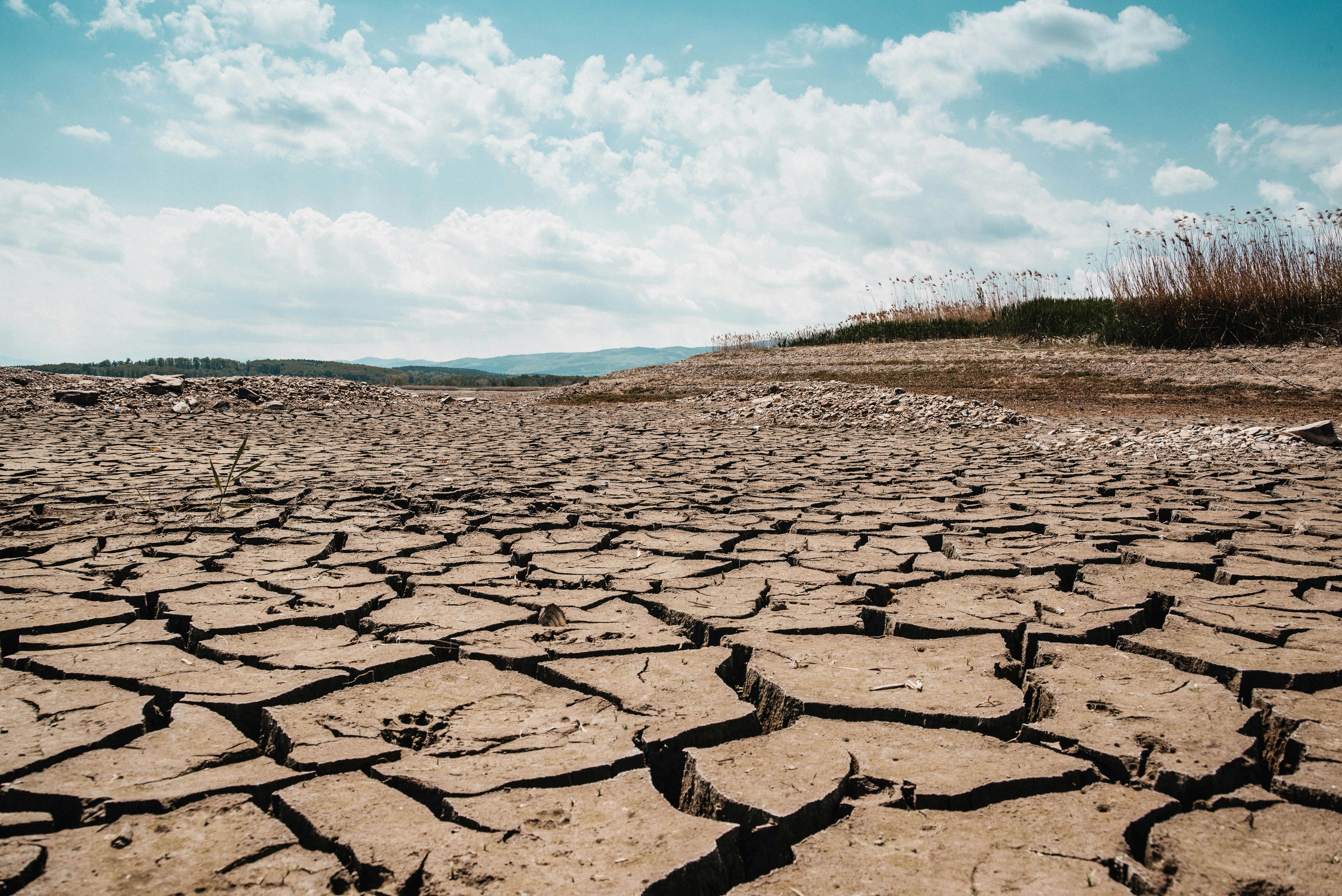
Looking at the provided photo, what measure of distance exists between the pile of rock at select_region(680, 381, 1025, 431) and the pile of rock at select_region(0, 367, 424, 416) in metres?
5.75

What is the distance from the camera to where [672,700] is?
168 centimetres

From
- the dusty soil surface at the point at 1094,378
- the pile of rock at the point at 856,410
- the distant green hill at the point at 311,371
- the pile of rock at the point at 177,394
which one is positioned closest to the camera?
the pile of rock at the point at 856,410

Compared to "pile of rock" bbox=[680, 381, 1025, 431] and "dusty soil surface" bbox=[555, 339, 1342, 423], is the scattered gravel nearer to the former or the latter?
"dusty soil surface" bbox=[555, 339, 1342, 423]

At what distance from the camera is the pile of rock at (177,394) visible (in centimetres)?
997

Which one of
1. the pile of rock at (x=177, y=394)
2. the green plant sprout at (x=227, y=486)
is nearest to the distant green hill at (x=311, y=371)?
the pile of rock at (x=177, y=394)

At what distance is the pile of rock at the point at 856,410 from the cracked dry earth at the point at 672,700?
4.15 metres

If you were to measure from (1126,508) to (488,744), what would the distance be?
10.9 feet

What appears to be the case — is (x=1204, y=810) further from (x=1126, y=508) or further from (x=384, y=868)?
(x=1126, y=508)

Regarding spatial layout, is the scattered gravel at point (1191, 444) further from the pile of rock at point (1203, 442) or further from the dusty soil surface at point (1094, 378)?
the dusty soil surface at point (1094, 378)

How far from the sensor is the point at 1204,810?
1.27 metres

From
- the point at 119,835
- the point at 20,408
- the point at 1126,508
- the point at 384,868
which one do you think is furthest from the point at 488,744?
the point at 20,408

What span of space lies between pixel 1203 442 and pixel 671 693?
5490 mm

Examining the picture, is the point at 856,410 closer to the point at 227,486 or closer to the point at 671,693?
the point at 227,486

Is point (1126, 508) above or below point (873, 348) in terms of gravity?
below
